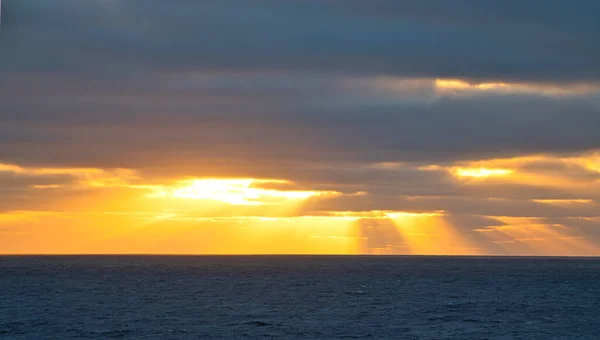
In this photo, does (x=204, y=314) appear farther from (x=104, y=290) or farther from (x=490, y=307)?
(x=104, y=290)

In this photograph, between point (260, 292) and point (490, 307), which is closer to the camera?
point (490, 307)

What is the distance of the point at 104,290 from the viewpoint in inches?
5910

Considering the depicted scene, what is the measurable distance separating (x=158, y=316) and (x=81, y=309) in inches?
547

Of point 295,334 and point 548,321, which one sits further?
point 548,321

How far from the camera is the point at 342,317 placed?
338 feet

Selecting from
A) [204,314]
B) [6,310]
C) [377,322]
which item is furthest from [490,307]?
[6,310]

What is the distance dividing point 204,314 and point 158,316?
202 inches

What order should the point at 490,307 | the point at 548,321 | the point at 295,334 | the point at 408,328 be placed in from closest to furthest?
the point at 295,334 < the point at 408,328 < the point at 548,321 < the point at 490,307

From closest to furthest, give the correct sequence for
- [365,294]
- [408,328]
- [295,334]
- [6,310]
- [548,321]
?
[295,334] → [408,328] → [548,321] → [6,310] → [365,294]

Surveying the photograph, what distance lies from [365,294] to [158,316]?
46092mm

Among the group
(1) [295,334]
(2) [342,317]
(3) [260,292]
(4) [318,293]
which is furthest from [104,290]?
(1) [295,334]

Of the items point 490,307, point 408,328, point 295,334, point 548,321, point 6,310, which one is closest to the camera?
point 295,334

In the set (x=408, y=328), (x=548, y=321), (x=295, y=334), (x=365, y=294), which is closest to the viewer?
(x=295, y=334)

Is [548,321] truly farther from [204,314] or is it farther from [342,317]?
[204,314]
